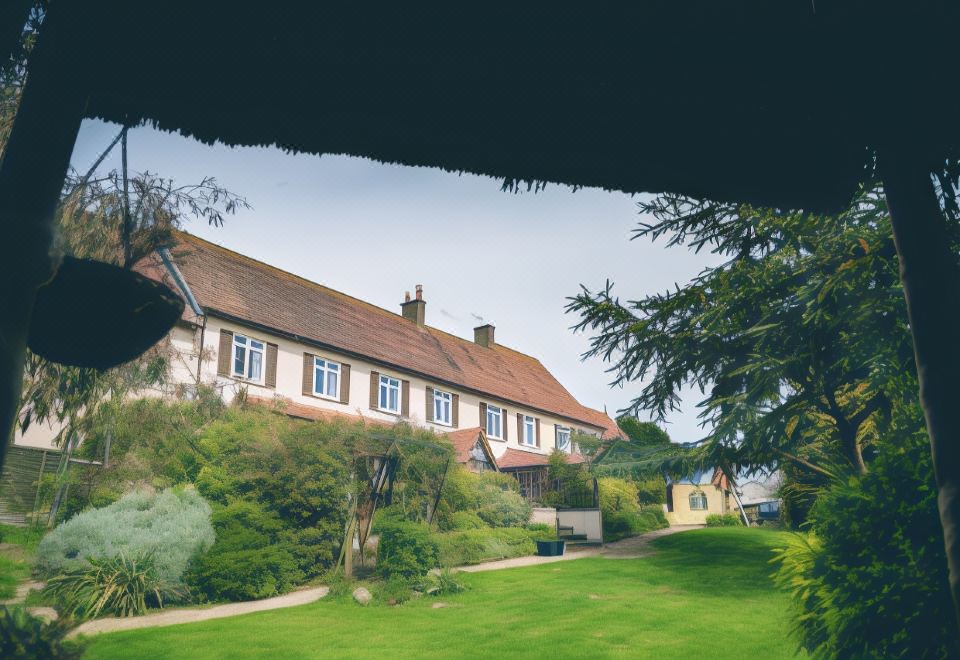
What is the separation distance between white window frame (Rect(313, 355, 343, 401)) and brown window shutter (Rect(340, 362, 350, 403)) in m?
0.07

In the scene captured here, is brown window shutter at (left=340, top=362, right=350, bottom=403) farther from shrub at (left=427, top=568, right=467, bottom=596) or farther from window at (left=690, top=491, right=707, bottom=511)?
window at (left=690, top=491, right=707, bottom=511)

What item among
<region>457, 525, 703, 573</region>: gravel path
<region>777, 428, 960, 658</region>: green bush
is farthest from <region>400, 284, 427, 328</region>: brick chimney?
<region>777, 428, 960, 658</region>: green bush

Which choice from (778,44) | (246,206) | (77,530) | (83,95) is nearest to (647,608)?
(246,206)

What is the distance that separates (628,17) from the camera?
2.71 m

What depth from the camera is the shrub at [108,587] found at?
11.5 m

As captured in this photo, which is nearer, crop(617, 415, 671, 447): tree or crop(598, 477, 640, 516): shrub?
crop(598, 477, 640, 516): shrub

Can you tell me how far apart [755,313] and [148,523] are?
42.6 ft

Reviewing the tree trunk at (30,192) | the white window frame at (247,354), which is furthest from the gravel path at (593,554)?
the tree trunk at (30,192)

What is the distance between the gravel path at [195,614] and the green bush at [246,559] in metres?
0.32

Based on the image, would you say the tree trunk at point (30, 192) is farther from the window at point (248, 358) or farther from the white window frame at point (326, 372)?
the white window frame at point (326, 372)

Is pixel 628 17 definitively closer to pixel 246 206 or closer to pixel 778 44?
pixel 778 44

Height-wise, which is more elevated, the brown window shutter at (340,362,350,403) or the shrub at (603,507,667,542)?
the brown window shutter at (340,362,350,403)

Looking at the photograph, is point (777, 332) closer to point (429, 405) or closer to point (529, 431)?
point (429, 405)

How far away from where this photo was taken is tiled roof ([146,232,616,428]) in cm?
2508
